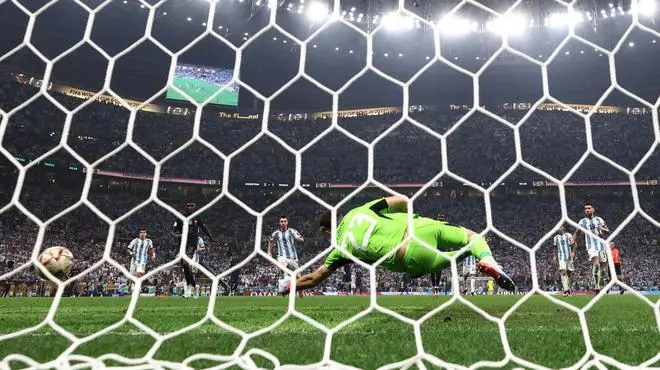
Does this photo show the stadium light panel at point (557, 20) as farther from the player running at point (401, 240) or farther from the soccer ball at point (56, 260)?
the soccer ball at point (56, 260)

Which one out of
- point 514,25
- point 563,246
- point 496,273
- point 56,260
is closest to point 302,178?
point 514,25

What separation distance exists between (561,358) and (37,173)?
80.0 ft

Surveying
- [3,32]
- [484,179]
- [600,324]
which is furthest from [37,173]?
[600,324]

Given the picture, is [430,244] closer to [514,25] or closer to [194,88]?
[514,25]

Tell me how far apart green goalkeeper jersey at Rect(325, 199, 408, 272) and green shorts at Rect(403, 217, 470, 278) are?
97 mm

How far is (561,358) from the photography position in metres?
2.03

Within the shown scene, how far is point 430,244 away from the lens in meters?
3.59

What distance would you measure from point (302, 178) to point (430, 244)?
21.3 metres

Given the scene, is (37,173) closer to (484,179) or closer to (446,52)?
(446,52)

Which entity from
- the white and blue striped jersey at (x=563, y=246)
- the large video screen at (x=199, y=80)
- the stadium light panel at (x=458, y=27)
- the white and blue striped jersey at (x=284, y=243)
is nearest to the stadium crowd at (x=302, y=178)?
the large video screen at (x=199, y=80)

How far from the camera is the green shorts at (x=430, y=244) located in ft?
11.6

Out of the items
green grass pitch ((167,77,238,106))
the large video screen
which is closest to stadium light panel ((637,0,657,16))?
the large video screen

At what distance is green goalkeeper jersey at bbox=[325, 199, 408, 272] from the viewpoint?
3635mm

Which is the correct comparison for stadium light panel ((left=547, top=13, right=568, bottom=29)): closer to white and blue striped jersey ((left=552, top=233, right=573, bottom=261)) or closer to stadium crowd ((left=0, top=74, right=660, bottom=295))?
stadium crowd ((left=0, top=74, right=660, bottom=295))
